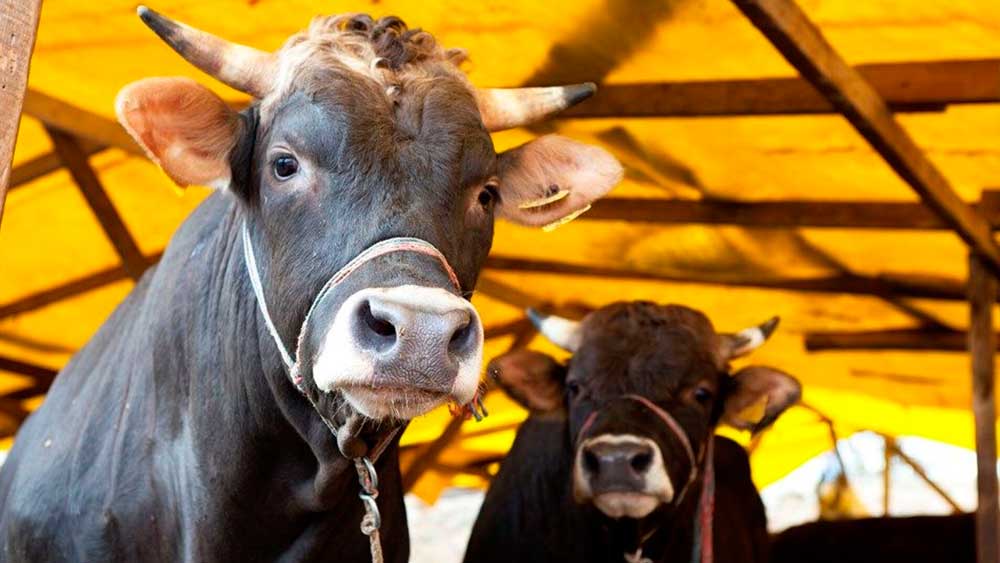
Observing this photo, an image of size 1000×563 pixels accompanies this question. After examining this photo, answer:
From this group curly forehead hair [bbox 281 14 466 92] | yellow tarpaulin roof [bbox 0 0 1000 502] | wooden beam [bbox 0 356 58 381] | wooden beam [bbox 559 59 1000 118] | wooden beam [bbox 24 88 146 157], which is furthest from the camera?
wooden beam [bbox 0 356 58 381]

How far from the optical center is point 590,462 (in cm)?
568

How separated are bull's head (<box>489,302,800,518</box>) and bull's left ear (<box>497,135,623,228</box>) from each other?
1.83 m

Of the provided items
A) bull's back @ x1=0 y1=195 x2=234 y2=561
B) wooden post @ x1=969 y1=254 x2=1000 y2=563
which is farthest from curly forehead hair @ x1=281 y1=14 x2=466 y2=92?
wooden post @ x1=969 y1=254 x2=1000 y2=563

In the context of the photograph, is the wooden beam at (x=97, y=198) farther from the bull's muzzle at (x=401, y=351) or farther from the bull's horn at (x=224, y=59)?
the bull's muzzle at (x=401, y=351)

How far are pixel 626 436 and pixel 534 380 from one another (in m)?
0.89

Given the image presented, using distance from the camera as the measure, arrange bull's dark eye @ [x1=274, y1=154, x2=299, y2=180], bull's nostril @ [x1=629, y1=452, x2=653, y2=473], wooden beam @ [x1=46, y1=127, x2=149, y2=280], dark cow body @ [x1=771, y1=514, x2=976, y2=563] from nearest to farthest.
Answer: bull's dark eye @ [x1=274, y1=154, x2=299, y2=180], bull's nostril @ [x1=629, y1=452, x2=653, y2=473], wooden beam @ [x1=46, y1=127, x2=149, y2=280], dark cow body @ [x1=771, y1=514, x2=976, y2=563]

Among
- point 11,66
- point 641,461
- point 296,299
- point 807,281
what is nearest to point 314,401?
point 296,299

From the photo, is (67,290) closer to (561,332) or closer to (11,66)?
(561,332)

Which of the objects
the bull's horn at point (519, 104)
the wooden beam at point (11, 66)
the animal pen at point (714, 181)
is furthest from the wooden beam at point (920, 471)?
the wooden beam at point (11, 66)

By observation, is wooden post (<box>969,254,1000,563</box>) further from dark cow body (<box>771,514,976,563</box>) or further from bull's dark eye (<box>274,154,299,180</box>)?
bull's dark eye (<box>274,154,299,180</box>)

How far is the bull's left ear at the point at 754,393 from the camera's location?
6.32 meters

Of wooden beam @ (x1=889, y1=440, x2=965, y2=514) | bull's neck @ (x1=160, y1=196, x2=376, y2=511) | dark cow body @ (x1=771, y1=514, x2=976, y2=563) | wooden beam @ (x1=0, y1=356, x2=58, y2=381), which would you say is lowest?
wooden beam @ (x1=889, y1=440, x2=965, y2=514)

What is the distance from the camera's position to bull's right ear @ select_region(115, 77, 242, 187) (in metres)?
3.29

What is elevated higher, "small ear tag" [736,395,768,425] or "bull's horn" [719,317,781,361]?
"bull's horn" [719,317,781,361]
